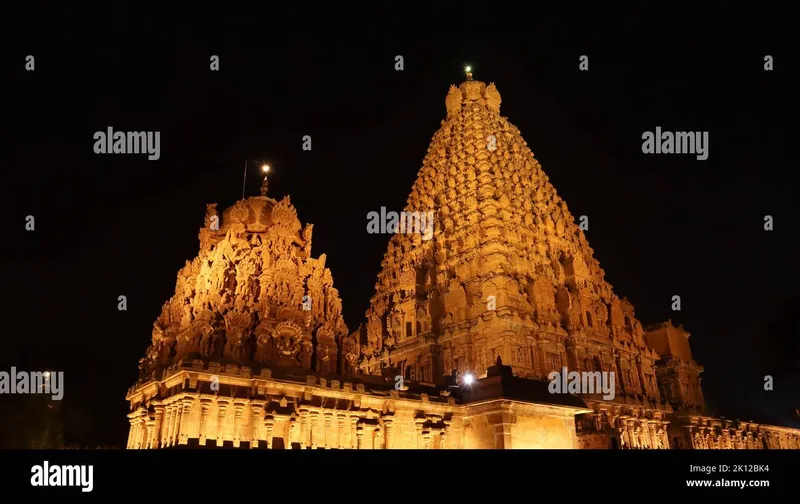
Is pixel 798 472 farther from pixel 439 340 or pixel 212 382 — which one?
pixel 439 340

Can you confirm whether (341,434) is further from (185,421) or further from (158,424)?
(158,424)

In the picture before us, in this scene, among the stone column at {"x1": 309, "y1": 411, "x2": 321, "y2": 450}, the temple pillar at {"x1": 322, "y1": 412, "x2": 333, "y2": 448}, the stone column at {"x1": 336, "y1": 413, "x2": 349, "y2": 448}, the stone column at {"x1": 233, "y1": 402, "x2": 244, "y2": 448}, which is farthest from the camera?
the stone column at {"x1": 336, "y1": 413, "x2": 349, "y2": 448}

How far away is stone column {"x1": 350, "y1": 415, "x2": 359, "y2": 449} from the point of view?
21562 mm

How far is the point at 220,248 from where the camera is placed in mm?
23625

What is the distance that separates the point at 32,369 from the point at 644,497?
117 feet

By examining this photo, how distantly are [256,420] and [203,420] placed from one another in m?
1.93

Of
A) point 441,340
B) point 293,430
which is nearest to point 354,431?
point 293,430

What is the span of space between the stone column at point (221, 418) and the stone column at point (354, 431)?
5.02m

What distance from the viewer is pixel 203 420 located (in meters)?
18.7

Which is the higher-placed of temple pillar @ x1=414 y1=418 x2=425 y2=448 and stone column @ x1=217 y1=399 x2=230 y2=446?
stone column @ x1=217 y1=399 x2=230 y2=446

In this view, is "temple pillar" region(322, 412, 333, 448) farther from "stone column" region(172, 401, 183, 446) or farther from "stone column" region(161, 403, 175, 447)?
"stone column" region(161, 403, 175, 447)

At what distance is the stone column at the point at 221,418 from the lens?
18984 mm

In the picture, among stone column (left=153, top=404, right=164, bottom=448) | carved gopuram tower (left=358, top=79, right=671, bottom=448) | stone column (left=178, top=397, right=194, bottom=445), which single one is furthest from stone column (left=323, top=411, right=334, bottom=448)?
carved gopuram tower (left=358, top=79, right=671, bottom=448)

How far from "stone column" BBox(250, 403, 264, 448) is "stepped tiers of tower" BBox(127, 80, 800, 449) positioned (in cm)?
5
